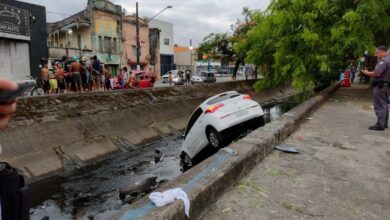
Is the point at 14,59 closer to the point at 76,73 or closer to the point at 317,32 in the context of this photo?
the point at 76,73

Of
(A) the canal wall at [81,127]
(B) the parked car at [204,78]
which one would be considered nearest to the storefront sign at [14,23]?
(A) the canal wall at [81,127]

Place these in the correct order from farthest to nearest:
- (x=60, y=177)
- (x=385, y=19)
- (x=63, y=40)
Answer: (x=63, y=40) → (x=385, y=19) → (x=60, y=177)

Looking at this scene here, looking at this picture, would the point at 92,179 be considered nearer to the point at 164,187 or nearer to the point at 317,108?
the point at 164,187

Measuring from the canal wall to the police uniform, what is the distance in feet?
25.0

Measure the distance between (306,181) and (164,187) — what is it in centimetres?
196

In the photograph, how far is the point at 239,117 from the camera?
824 cm

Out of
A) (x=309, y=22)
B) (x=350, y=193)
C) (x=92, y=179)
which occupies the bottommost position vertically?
(x=92, y=179)

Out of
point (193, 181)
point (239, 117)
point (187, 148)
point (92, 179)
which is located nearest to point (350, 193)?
point (193, 181)

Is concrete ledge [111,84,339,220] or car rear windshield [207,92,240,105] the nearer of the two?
concrete ledge [111,84,339,220]

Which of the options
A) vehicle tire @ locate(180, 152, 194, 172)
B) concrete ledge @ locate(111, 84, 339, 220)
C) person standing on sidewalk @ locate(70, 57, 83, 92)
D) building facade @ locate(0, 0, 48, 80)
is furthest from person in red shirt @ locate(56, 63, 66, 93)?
concrete ledge @ locate(111, 84, 339, 220)

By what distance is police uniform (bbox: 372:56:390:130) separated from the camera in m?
7.44

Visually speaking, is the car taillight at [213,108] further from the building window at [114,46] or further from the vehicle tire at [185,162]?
the building window at [114,46]

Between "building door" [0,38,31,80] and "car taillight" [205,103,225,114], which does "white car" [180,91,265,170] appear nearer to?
"car taillight" [205,103,225,114]

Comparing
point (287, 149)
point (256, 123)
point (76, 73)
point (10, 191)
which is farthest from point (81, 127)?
point (10, 191)
